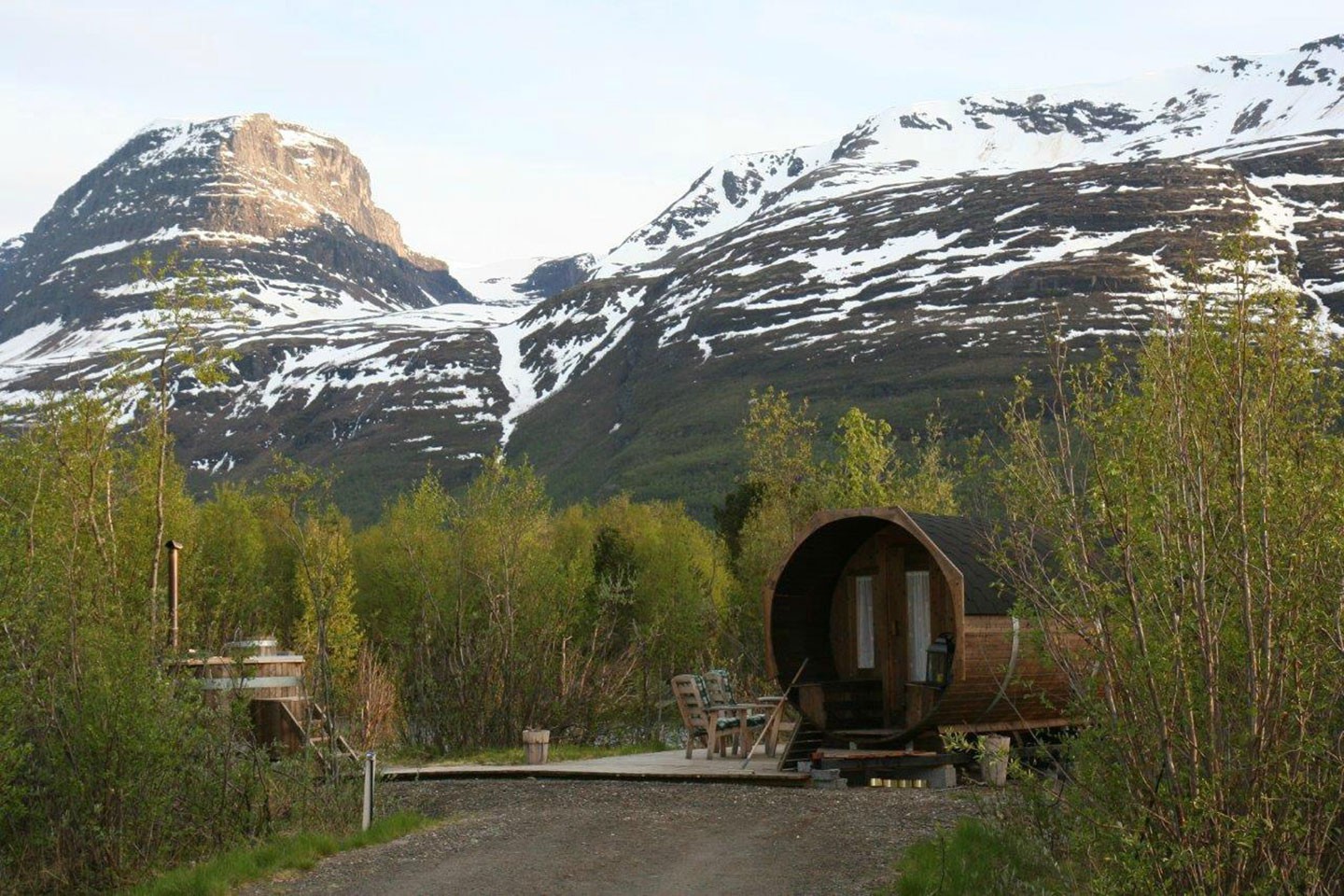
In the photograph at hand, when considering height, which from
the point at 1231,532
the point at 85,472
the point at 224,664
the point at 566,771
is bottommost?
the point at 566,771

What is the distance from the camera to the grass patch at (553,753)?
20.0 m

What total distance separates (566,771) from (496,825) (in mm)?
3638

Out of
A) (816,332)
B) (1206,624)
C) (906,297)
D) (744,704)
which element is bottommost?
(744,704)

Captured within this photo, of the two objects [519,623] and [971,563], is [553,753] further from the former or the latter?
[971,563]

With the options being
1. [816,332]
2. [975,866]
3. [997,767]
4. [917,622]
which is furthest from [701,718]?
[816,332]

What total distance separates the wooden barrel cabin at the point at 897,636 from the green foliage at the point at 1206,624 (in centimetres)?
772

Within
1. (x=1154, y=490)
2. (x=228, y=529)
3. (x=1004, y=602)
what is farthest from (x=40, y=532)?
(x=228, y=529)

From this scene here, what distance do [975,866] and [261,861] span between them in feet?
19.0

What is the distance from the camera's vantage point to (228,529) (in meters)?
45.7

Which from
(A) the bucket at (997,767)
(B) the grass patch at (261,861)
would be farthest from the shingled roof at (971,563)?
(B) the grass patch at (261,861)

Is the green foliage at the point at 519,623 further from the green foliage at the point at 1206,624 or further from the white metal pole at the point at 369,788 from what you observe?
the green foliage at the point at 1206,624

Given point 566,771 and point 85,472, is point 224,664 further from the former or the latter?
point 566,771

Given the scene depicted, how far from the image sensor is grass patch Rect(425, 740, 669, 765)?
20.0 m

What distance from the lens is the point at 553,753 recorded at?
68.4ft
